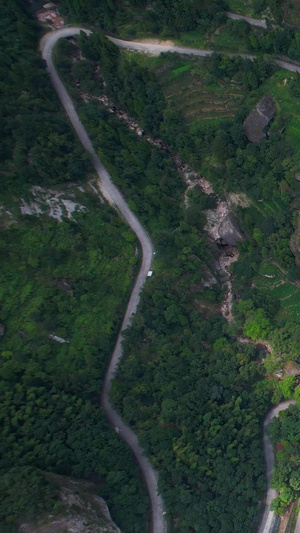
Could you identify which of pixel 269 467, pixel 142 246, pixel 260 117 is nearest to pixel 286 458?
pixel 269 467

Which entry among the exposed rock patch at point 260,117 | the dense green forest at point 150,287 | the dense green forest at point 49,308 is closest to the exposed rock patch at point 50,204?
the dense green forest at point 49,308

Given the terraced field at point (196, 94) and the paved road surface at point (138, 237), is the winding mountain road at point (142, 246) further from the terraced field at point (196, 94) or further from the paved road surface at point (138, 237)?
the terraced field at point (196, 94)

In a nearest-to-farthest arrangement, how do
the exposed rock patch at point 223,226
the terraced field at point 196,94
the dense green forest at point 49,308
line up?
the dense green forest at point 49,308 < the exposed rock patch at point 223,226 < the terraced field at point 196,94

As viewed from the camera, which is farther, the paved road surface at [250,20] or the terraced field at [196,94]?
the terraced field at [196,94]

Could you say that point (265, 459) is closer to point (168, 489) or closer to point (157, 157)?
point (168, 489)

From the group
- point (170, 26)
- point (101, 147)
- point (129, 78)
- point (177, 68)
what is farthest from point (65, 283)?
point (170, 26)

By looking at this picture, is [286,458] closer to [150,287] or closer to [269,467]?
[269,467]

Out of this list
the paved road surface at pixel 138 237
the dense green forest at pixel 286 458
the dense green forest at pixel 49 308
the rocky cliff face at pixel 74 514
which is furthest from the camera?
the paved road surface at pixel 138 237

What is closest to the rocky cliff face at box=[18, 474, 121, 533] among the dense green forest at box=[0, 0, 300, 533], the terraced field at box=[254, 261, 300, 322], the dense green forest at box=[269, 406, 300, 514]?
the dense green forest at box=[0, 0, 300, 533]
